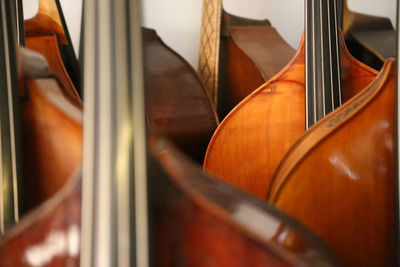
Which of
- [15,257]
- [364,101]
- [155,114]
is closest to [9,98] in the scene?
[15,257]

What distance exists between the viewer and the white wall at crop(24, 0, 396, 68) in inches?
36.4

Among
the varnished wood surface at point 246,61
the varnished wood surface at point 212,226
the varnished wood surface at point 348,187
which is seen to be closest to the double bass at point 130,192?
the varnished wood surface at point 212,226

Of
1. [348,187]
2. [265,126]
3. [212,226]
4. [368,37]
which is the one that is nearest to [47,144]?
[212,226]

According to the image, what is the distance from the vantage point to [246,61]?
0.78m

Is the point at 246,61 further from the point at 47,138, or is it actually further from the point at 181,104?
the point at 47,138

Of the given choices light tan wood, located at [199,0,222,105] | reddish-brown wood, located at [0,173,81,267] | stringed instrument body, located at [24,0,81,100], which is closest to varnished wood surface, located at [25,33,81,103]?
stringed instrument body, located at [24,0,81,100]

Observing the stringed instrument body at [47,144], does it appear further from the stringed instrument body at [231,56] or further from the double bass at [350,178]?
the stringed instrument body at [231,56]

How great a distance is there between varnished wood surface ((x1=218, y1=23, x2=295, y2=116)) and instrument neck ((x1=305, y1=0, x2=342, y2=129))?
0.96 feet

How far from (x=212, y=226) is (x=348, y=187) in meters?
0.21

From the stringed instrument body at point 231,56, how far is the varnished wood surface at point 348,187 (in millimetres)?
399

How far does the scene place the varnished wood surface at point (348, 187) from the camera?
0.37m

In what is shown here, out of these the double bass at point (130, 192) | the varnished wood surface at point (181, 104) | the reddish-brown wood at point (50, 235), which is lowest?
the varnished wood surface at point (181, 104)

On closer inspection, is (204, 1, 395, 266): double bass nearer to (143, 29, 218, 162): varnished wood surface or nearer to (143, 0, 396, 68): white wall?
(143, 29, 218, 162): varnished wood surface

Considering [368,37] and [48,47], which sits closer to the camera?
[48,47]
